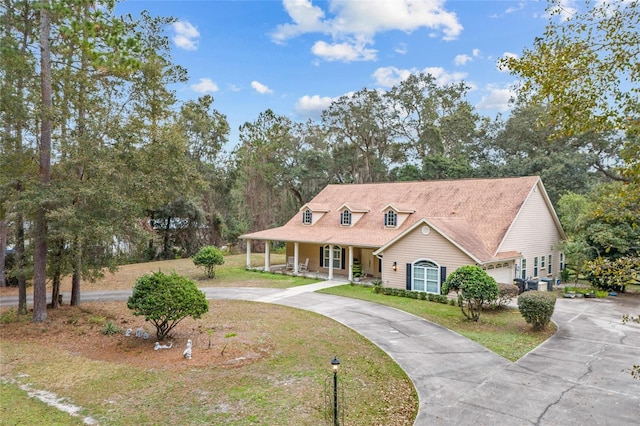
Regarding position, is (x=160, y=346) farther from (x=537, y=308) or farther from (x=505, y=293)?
(x=505, y=293)

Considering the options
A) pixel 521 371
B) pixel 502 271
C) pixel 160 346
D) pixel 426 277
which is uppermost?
pixel 502 271

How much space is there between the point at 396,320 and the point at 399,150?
30.4 meters

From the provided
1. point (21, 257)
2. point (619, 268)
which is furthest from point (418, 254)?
point (21, 257)

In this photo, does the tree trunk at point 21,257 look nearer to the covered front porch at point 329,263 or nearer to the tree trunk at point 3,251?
the tree trunk at point 3,251

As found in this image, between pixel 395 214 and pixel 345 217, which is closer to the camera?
pixel 395 214

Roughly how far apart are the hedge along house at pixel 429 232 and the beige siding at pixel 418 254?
0.05 metres

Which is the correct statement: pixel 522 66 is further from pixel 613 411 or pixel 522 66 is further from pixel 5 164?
pixel 5 164

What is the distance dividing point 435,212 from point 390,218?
2.75 metres

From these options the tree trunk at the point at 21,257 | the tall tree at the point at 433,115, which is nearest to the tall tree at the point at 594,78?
the tree trunk at the point at 21,257

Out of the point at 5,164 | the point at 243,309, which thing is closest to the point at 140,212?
the point at 5,164

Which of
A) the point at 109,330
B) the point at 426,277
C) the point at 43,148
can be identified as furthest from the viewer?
the point at 426,277

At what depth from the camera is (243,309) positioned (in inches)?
639

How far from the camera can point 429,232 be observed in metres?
19.1

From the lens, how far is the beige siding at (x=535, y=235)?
20781 mm
